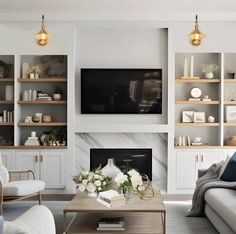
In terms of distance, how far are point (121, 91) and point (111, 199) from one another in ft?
10.1

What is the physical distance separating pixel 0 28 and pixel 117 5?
6.47ft

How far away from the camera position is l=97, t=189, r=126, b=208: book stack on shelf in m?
4.21

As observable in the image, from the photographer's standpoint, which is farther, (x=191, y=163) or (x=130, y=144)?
(x=130, y=144)

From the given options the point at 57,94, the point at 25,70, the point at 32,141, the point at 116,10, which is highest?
the point at 116,10

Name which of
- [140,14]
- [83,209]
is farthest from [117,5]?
[83,209]

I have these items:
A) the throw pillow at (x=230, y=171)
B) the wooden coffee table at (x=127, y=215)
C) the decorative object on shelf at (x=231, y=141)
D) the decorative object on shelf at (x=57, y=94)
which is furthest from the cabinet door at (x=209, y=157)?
the decorative object on shelf at (x=57, y=94)

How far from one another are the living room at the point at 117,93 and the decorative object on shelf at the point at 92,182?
2049 mm

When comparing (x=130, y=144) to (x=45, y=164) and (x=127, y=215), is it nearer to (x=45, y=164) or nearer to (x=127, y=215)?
(x=45, y=164)

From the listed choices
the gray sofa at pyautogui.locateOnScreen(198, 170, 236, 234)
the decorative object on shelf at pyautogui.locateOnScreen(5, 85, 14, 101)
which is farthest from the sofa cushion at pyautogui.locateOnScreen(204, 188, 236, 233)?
the decorative object on shelf at pyautogui.locateOnScreen(5, 85, 14, 101)

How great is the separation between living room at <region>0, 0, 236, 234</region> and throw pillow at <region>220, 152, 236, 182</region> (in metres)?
1.43

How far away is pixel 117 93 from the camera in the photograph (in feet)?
23.0

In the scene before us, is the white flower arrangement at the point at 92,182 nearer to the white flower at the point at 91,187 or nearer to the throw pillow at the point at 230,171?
the white flower at the point at 91,187

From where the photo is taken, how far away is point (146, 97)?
276 inches

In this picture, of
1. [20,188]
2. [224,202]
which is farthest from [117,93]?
[224,202]
